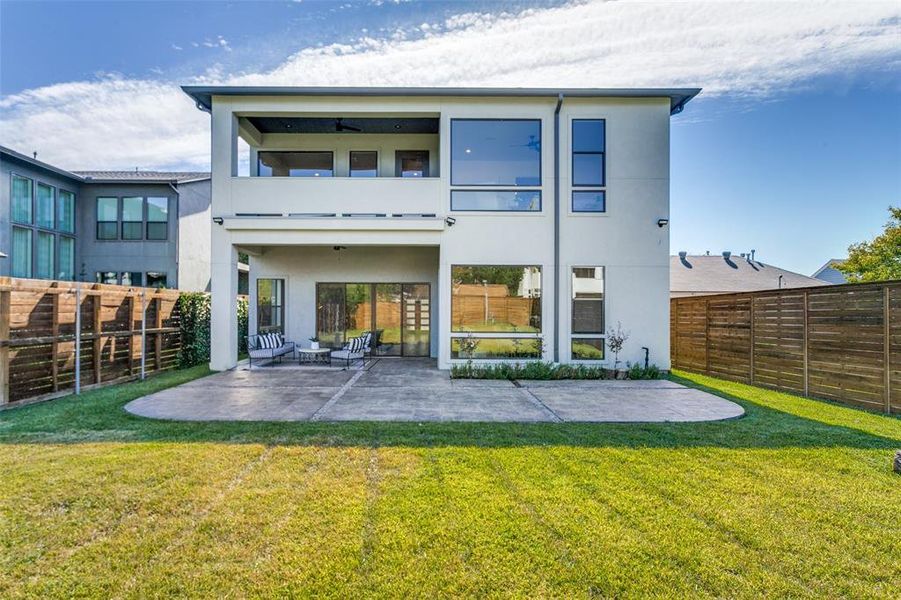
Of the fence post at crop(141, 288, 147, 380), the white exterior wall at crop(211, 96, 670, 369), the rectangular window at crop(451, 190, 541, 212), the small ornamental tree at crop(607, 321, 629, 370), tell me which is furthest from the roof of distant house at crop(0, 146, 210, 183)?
the small ornamental tree at crop(607, 321, 629, 370)

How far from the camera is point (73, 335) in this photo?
755 cm

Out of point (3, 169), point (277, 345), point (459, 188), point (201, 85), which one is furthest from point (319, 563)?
point (3, 169)

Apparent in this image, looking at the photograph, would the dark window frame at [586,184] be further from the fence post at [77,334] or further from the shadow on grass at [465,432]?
the fence post at [77,334]

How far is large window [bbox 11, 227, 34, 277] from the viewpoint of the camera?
15195mm

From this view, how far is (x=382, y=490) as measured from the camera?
11.8 feet

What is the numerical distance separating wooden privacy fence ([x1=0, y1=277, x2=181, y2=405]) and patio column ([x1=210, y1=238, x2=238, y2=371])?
3.75 feet

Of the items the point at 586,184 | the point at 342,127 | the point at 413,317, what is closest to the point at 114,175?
the point at 342,127

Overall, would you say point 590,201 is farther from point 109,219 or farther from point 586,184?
point 109,219

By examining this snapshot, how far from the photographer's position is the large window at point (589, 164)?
10422 mm

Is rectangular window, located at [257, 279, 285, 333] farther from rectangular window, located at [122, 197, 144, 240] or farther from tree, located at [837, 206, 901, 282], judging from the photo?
tree, located at [837, 206, 901, 282]

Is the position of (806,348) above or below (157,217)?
below

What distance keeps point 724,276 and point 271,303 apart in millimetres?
29625

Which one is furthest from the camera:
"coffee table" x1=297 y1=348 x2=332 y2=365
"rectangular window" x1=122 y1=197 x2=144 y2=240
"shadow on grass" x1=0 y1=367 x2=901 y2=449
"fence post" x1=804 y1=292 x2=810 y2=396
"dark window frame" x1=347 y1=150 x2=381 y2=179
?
"rectangular window" x1=122 y1=197 x2=144 y2=240

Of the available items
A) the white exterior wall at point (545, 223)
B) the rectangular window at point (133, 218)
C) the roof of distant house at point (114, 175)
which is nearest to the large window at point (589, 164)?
the white exterior wall at point (545, 223)
